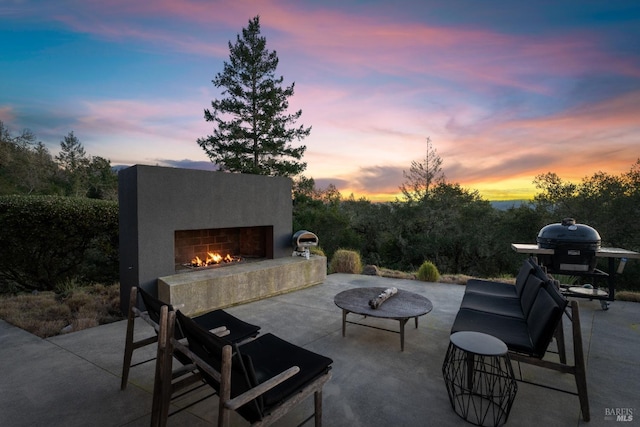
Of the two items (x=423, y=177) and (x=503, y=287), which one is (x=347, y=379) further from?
(x=423, y=177)

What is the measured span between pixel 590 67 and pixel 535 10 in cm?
187

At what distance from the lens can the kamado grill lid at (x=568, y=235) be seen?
14.3ft

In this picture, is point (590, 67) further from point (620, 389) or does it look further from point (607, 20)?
point (620, 389)

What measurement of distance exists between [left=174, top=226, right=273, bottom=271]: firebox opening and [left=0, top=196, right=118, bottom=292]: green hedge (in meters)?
2.60

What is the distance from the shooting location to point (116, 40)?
611 cm

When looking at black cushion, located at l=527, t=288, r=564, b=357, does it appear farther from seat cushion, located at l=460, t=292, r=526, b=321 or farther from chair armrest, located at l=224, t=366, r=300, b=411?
chair armrest, located at l=224, t=366, r=300, b=411

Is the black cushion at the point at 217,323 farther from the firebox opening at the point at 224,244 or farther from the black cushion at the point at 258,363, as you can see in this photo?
the firebox opening at the point at 224,244

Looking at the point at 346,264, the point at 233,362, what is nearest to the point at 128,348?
the point at 233,362

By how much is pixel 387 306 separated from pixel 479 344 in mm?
1459

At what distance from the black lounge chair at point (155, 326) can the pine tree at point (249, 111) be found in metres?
10.4

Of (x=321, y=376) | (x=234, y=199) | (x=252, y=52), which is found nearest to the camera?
(x=321, y=376)

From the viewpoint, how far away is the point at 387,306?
11.6 feet

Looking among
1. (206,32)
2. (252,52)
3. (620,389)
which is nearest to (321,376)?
(620,389)

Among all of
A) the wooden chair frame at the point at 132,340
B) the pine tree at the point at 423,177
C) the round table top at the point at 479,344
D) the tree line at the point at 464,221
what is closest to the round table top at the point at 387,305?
the round table top at the point at 479,344
